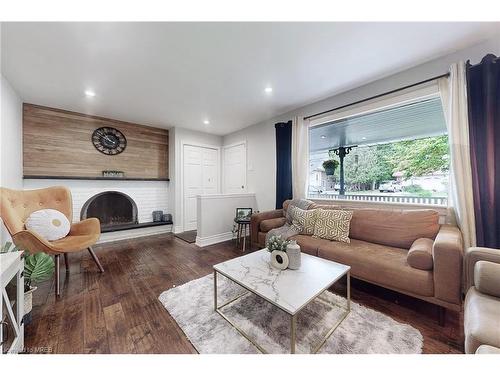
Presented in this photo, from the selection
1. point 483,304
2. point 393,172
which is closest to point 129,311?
point 483,304

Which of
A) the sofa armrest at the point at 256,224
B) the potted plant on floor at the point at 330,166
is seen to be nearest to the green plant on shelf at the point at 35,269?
the sofa armrest at the point at 256,224

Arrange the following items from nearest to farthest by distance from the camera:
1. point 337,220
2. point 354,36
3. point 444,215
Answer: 1. point 354,36
2. point 444,215
3. point 337,220

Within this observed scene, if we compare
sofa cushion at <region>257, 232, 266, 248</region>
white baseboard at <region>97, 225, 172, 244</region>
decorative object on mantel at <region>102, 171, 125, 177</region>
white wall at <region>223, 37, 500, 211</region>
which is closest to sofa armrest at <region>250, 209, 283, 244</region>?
sofa cushion at <region>257, 232, 266, 248</region>

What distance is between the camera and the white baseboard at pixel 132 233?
3554mm

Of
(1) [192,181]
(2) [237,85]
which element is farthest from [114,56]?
(1) [192,181]

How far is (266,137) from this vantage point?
12.5 feet

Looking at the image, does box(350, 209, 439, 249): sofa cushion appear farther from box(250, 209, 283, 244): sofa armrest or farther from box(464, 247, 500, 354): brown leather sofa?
box(250, 209, 283, 244): sofa armrest

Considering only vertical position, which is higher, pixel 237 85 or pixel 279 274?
pixel 237 85

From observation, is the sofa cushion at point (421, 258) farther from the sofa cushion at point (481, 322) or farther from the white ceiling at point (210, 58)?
the white ceiling at point (210, 58)

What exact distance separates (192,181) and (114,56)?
2.84 m

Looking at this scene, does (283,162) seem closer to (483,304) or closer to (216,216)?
(216,216)

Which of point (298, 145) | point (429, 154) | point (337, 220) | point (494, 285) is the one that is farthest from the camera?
point (298, 145)

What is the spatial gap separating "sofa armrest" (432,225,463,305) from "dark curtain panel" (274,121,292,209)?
6.64 feet
